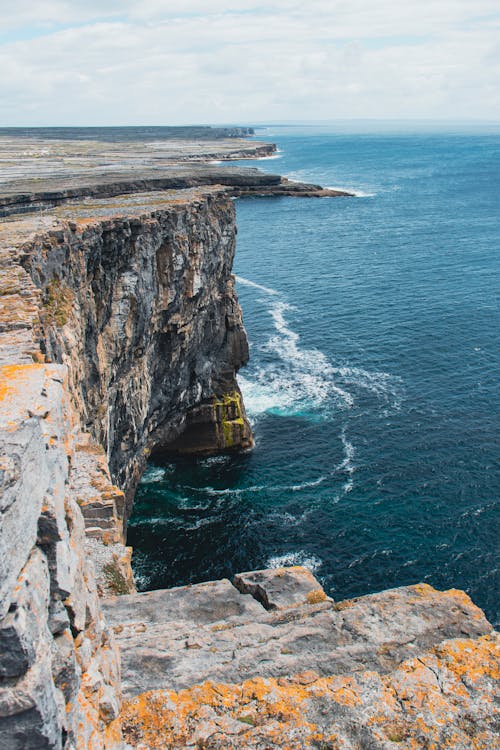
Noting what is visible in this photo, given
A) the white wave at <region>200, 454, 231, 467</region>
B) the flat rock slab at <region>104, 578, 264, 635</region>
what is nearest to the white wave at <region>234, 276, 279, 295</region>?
the white wave at <region>200, 454, 231, 467</region>

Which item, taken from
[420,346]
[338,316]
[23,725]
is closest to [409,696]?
[23,725]

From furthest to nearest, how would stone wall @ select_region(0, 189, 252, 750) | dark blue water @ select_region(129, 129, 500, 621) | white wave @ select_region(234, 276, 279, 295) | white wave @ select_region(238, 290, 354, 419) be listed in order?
white wave @ select_region(234, 276, 279, 295) → white wave @ select_region(238, 290, 354, 419) → dark blue water @ select_region(129, 129, 500, 621) → stone wall @ select_region(0, 189, 252, 750)

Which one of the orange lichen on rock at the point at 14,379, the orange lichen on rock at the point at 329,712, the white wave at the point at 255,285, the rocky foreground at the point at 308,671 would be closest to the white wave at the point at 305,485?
the rocky foreground at the point at 308,671

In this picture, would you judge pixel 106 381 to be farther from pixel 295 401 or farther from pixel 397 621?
pixel 295 401

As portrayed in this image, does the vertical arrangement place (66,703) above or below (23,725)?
below

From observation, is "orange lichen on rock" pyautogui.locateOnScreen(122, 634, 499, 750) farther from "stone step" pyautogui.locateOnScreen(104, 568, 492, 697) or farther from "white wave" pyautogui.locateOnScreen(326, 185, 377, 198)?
"white wave" pyautogui.locateOnScreen(326, 185, 377, 198)

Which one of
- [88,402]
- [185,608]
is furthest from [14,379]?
[88,402]
